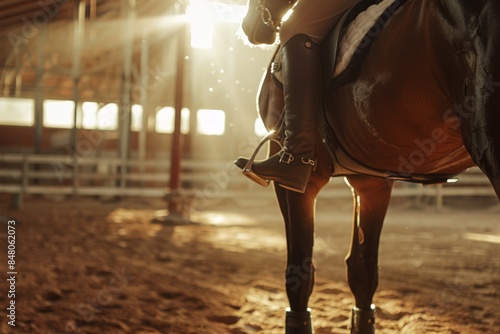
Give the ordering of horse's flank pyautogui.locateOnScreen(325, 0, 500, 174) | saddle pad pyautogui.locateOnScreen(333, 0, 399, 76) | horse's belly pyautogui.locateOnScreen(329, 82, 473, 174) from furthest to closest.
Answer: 1. saddle pad pyautogui.locateOnScreen(333, 0, 399, 76)
2. horse's belly pyautogui.locateOnScreen(329, 82, 473, 174)
3. horse's flank pyautogui.locateOnScreen(325, 0, 500, 174)

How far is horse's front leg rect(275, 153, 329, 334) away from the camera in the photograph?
8.13ft

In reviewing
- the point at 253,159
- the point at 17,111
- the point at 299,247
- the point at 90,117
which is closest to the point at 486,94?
the point at 253,159

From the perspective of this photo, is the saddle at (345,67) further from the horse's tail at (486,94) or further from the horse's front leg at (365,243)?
the horse's tail at (486,94)

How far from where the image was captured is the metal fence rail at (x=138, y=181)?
13.4 metres

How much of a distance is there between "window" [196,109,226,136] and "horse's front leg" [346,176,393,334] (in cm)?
1632

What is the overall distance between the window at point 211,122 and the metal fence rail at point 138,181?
2412 millimetres

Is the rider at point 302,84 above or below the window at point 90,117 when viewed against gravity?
below

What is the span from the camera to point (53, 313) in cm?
347

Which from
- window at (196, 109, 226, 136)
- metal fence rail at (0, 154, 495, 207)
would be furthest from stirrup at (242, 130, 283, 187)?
window at (196, 109, 226, 136)

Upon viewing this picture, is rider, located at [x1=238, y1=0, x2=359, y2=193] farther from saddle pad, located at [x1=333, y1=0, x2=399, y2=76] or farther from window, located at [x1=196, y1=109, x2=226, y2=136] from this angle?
window, located at [x1=196, y1=109, x2=226, y2=136]

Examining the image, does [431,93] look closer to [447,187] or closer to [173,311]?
[173,311]

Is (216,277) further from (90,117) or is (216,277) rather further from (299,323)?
(90,117)

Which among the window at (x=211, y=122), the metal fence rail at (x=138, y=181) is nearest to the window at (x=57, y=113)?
the metal fence rail at (x=138, y=181)

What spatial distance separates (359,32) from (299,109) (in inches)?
15.6
